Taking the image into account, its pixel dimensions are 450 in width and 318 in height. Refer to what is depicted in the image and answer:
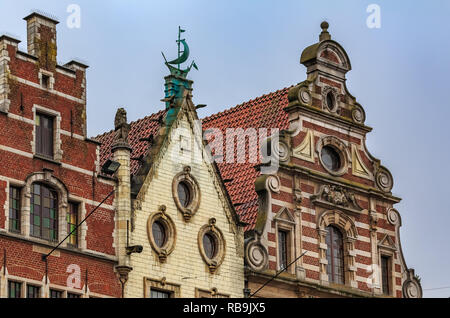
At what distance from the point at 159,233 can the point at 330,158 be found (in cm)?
923

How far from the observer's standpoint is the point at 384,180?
6519 cm

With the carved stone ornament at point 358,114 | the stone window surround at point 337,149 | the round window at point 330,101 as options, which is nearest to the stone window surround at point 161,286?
the stone window surround at point 337,149

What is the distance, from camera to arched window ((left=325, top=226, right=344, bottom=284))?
204ft

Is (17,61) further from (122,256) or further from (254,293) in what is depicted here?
(254,293)

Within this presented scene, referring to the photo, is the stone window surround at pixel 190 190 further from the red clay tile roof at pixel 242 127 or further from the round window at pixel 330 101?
the round window at pixel 330 101

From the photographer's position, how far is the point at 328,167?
208 feet

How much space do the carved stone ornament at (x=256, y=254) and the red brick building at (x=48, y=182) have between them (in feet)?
18.6

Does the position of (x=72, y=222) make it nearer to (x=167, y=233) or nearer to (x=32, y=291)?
(x=32, y=291)

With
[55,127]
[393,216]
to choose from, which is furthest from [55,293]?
[393,216]

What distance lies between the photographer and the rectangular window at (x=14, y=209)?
53.0 meters
